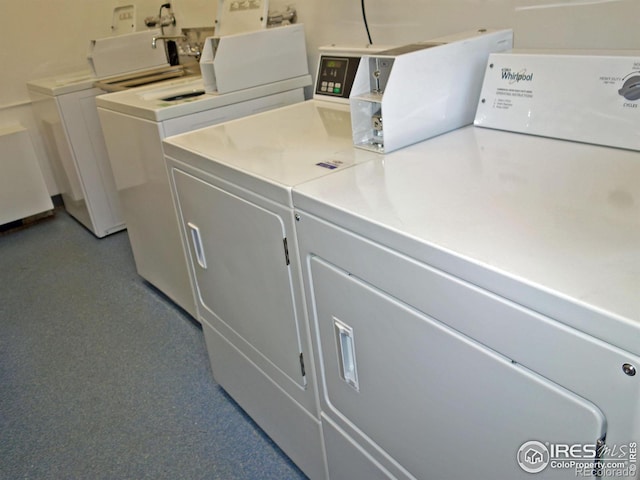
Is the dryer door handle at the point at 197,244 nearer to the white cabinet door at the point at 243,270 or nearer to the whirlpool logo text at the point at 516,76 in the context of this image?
the white cabinet door at the point at 243,270

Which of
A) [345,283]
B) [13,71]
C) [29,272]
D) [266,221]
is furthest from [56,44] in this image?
[345,283]

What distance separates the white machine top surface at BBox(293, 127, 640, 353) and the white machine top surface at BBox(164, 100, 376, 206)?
0.29 feet

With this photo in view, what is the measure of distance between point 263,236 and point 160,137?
0.91 m

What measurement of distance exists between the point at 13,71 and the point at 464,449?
416 cm

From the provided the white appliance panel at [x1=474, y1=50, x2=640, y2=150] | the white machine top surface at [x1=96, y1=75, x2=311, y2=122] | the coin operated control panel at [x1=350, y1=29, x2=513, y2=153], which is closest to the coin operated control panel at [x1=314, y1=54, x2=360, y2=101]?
the white machine top surface at [x1=96, y1=75, x2=311, y2=122]

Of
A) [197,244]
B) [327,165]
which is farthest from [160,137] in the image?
[327,165]

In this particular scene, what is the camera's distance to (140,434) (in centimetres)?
190

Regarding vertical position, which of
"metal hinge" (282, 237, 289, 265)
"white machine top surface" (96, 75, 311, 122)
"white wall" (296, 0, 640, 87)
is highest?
"white wall" (296, 0, 640, 87)

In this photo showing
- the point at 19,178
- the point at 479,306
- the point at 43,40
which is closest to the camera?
the point at 479,306

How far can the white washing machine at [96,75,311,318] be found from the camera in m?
2.12

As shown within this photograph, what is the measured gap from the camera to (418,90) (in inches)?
53.7

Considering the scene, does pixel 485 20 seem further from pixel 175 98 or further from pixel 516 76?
pixel 175 98

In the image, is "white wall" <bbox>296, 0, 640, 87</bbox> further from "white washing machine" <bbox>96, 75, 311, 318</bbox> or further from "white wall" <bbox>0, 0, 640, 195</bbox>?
"white washing machine" <bbox>96, 75, 311, 318</bbox>

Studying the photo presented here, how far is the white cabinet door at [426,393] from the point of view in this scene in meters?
0.79
